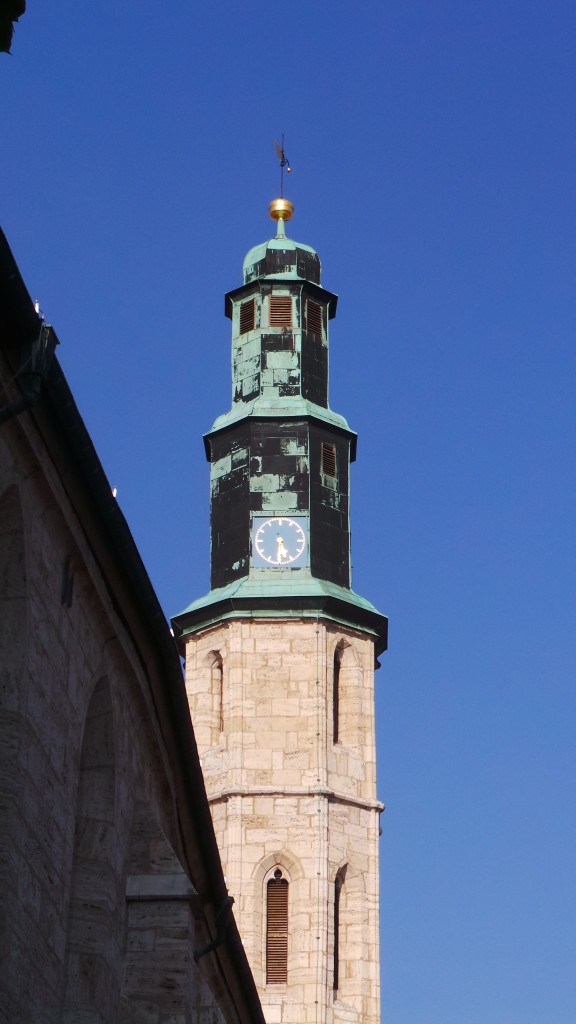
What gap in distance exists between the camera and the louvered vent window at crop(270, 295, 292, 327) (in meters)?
39.9

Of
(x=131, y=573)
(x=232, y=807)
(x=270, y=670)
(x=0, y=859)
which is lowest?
(x=0, y=859)

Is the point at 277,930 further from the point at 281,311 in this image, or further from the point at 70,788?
the point at 70,788

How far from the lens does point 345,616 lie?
3622cm

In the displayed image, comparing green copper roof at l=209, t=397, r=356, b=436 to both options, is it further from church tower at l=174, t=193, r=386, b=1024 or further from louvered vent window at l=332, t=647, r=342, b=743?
louvered vent window at l=332, t=647, r=342, b=743

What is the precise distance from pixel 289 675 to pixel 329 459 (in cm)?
503

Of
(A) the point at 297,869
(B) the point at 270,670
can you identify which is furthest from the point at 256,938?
(B) the point at 270,670

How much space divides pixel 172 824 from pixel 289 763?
18002 millimetres

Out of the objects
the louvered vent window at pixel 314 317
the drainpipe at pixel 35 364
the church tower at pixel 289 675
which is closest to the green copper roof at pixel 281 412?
the church tower at pixel 289 675

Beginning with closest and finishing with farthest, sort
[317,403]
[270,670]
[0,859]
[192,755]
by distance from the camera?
1. [0,859]
2. [192,755]
3. [270,670]
4. [317,403]

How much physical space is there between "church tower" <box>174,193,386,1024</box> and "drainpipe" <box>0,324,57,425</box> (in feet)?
75.8

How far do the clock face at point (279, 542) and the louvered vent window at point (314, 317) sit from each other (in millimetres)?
5037

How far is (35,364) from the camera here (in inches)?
432

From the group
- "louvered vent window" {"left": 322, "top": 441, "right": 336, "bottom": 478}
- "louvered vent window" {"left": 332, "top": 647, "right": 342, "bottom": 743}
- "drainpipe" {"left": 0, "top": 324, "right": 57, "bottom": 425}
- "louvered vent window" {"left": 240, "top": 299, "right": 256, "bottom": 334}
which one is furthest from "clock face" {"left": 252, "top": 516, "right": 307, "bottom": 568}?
"drainpipe" {"left": 0, "top": 324, "right": 57, "bottom": 425}

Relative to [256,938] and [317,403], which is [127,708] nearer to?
[256,938]
